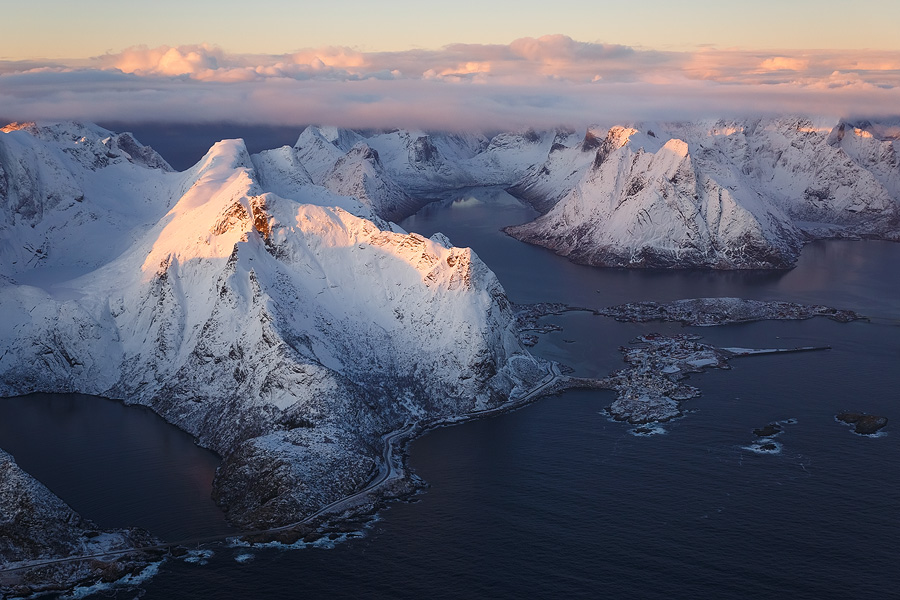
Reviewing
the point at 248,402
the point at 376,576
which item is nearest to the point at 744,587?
the point at 376,576

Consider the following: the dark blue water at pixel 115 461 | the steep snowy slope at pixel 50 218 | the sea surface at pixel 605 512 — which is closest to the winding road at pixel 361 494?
Answer: the sea surface at pixel 605 512

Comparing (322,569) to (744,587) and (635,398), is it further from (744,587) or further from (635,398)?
(635,398)

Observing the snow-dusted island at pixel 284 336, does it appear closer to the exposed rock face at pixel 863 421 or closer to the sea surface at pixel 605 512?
the sea surface at pixel 605 512

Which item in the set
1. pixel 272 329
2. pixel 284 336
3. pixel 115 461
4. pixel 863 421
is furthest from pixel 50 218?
pixel 863 421

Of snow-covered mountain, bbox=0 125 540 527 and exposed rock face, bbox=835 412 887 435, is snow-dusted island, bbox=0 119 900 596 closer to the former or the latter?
snow-covered mountain, bbox=0 125 540 527

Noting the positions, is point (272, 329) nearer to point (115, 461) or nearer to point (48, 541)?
point (115, 461)
